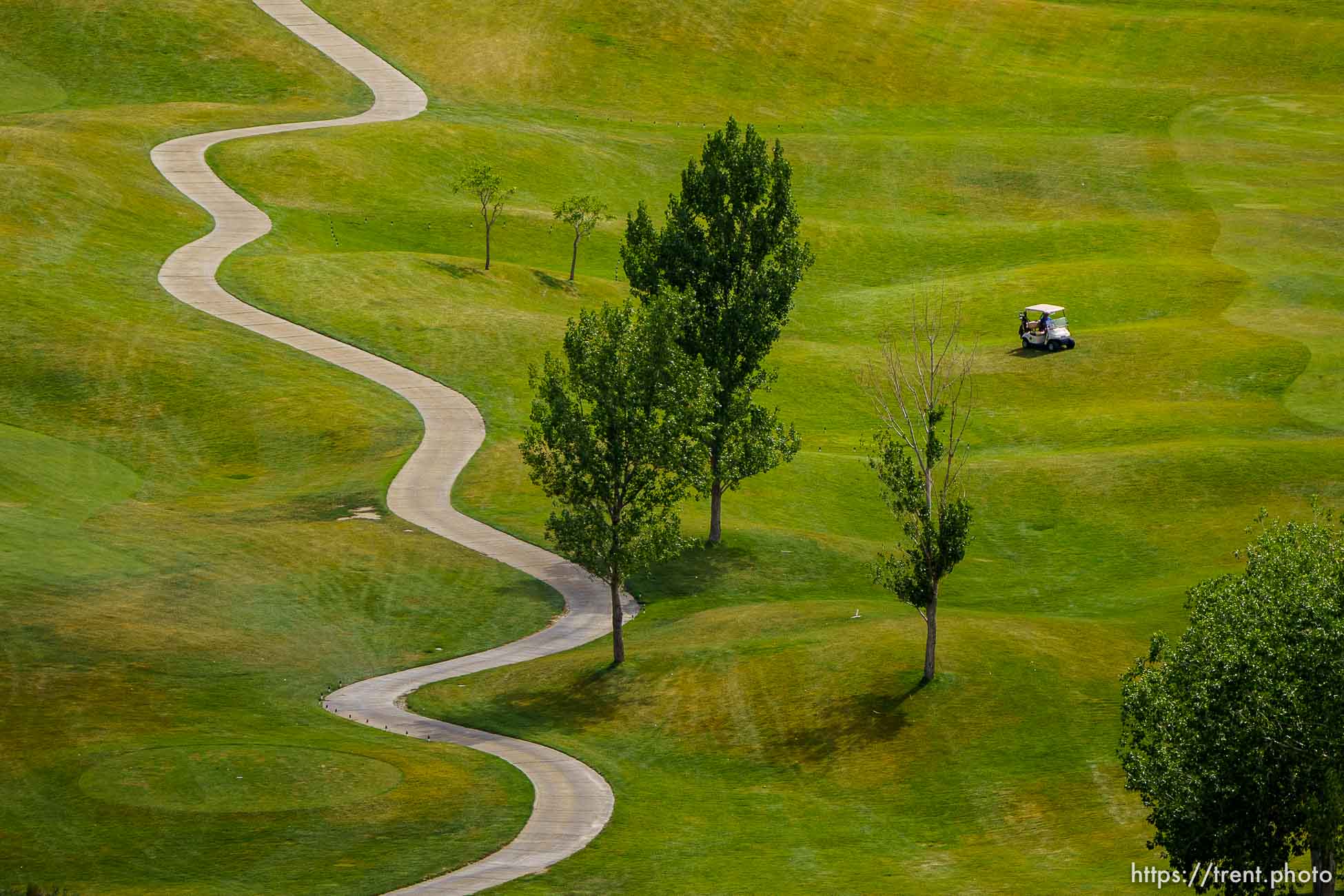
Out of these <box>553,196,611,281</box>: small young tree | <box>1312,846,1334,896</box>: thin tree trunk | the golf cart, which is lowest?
<box>1312,846,1334,896</box>: thin tree trunk

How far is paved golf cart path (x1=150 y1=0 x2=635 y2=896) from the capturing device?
1703 inches

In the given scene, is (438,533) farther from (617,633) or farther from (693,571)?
(617,633)

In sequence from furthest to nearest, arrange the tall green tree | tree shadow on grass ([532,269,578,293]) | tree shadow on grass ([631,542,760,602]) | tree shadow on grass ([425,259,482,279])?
1. tree shadow on grass ([532,269,578,293])
2. tree shadow on grass ([425,259,482,279])
3. the tall green tree
4. tree shadow on grass ([631,542,760,602])

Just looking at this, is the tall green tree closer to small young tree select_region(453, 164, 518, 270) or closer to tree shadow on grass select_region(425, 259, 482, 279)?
tree shadow on grass select_region(425, 259, 482, 279)

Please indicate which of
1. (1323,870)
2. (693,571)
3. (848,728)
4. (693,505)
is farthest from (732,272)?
(1323,870)

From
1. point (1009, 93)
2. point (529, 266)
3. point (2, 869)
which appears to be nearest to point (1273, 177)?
point (1009, 93)

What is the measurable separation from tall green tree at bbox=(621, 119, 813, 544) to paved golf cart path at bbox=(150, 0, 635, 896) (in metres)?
9.79

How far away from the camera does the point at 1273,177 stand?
134 meters

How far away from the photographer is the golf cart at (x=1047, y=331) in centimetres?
9706

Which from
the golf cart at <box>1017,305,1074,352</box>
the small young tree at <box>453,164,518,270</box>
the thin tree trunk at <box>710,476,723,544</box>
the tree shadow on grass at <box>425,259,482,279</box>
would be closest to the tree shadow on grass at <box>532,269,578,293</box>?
the small young tree at <box>453,164,518,270</box>

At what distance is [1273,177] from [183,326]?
296 ft

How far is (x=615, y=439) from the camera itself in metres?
57.7

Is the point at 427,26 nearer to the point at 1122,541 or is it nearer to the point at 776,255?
the point at 776,255

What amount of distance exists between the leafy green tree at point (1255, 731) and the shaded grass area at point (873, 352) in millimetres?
5661
